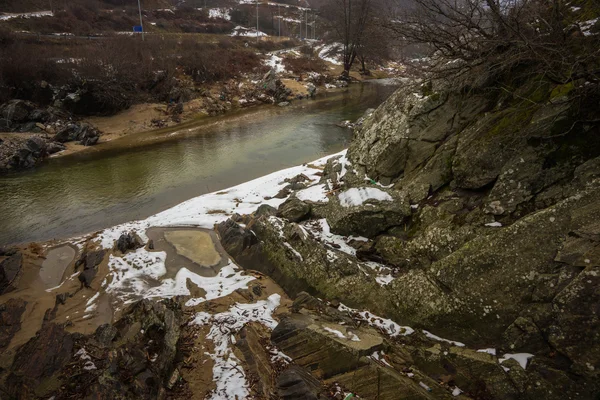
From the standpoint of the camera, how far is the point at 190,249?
943cm

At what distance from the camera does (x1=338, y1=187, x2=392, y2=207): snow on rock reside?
25.3ft

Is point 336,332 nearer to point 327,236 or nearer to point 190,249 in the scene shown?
point 327,236

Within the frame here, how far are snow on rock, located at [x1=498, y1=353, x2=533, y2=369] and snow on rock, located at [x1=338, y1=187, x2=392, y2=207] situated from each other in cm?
384

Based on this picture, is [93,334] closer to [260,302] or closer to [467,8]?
[260,302]

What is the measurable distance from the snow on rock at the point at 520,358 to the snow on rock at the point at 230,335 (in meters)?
3.57

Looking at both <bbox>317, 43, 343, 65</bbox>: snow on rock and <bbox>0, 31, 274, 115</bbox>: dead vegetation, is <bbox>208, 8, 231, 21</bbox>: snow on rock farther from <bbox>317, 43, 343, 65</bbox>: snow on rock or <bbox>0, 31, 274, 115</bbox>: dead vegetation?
<bbox>0, 31, 274, 115</bbox>: dead vegetation

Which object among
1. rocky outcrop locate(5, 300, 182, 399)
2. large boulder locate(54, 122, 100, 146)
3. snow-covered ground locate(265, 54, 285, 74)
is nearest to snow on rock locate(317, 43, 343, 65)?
snow-covered ground locate(265, 54, 285, 74)

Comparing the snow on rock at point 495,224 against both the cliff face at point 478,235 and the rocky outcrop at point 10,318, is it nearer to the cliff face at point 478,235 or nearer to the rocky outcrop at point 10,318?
the cliff face at point 478,235

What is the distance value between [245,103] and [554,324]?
31.6 meters

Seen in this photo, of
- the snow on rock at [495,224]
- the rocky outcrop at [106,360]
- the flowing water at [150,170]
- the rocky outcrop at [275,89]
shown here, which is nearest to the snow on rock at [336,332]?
the rocky outcrop at [106,360]

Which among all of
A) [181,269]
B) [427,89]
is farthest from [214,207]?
[427,89]

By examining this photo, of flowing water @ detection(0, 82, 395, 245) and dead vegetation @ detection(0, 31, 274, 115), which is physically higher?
dead vegetation @ detection(0, 31, 274, 115)

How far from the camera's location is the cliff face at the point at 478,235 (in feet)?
13.8

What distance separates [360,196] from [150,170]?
42.0 feet
